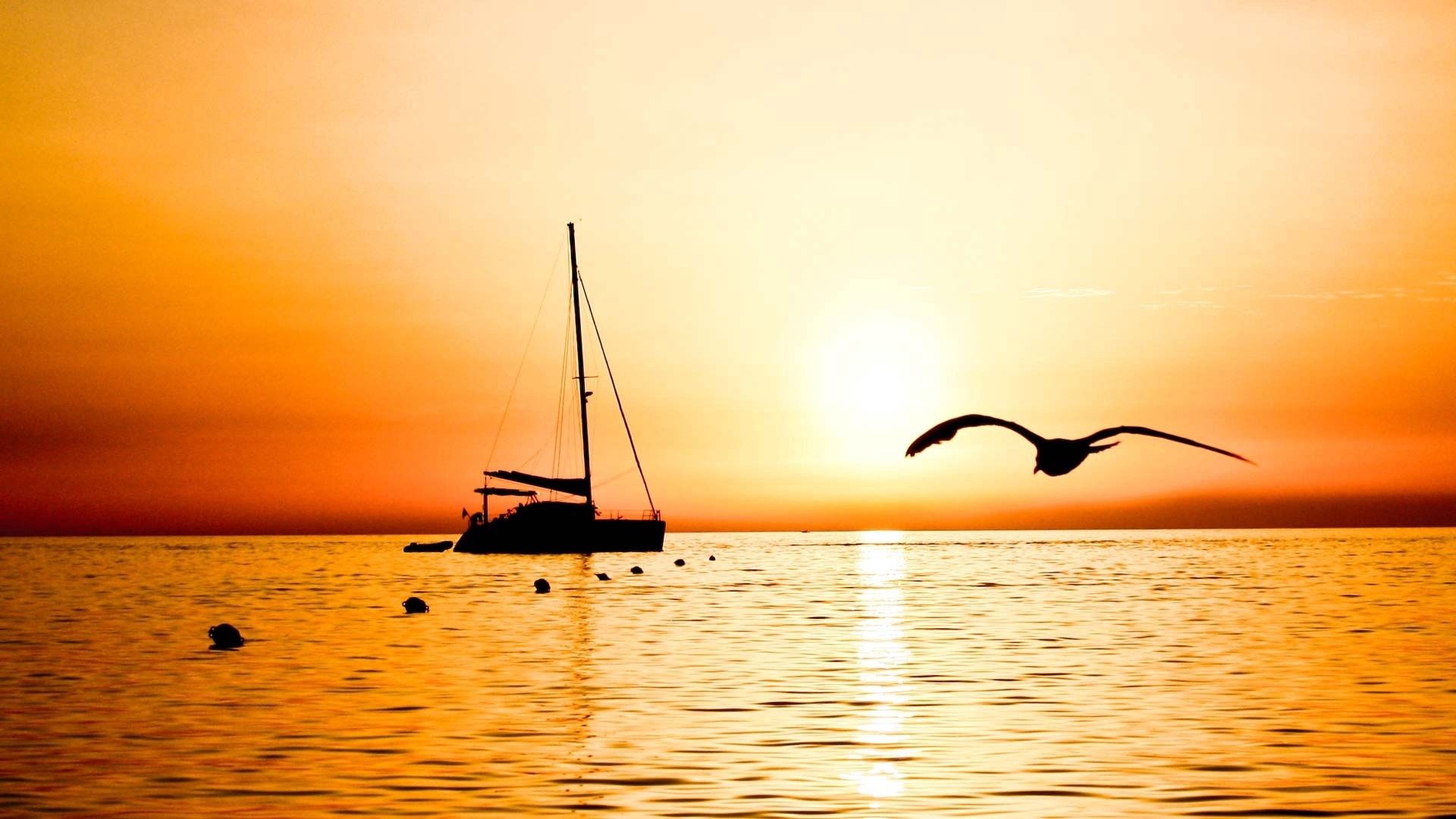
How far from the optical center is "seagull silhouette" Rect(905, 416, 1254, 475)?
19.2m

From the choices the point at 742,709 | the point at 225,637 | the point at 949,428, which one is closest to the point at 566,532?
the point at 225,637

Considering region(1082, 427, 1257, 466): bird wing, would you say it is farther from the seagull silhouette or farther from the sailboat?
the sailboat

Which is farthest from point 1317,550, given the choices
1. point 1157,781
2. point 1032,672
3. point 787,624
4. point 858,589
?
point 1157,781

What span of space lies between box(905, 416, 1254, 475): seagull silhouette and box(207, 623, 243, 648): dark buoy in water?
24.8 metres

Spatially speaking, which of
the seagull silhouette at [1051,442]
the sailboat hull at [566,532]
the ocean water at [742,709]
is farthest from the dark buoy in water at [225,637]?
the sailboat hull at [566,532]

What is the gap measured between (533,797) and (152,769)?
6021 mm

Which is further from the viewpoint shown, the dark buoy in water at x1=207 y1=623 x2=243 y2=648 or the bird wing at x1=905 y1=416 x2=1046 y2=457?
the dark buoy in water at x1=207 y1=623 x2=243 y2=648

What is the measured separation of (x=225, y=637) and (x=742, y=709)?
1942cm

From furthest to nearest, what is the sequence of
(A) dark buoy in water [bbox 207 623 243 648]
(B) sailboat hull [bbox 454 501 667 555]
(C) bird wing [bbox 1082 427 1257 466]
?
1. (B) sailboat hull [bbox 454 501 667 555]
2. (A) dark buoy in water [bbox 207 623 243 648]
3. (C) bird wing [bbox 1082 427 1257 466]

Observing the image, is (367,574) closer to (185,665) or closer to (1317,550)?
(185,665)

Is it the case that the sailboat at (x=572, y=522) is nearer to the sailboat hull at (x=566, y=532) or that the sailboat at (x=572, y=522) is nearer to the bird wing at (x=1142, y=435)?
the sailboat hull at (x=566, y=532)

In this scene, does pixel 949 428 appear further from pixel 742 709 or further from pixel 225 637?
pixel 225 637

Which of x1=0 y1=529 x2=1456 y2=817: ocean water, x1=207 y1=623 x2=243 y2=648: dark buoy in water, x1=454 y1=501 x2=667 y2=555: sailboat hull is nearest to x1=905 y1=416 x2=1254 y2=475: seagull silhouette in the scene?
x1=0 y1=529 x2=1456 y2=817: ocean water

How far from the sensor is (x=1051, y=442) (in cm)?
2309
